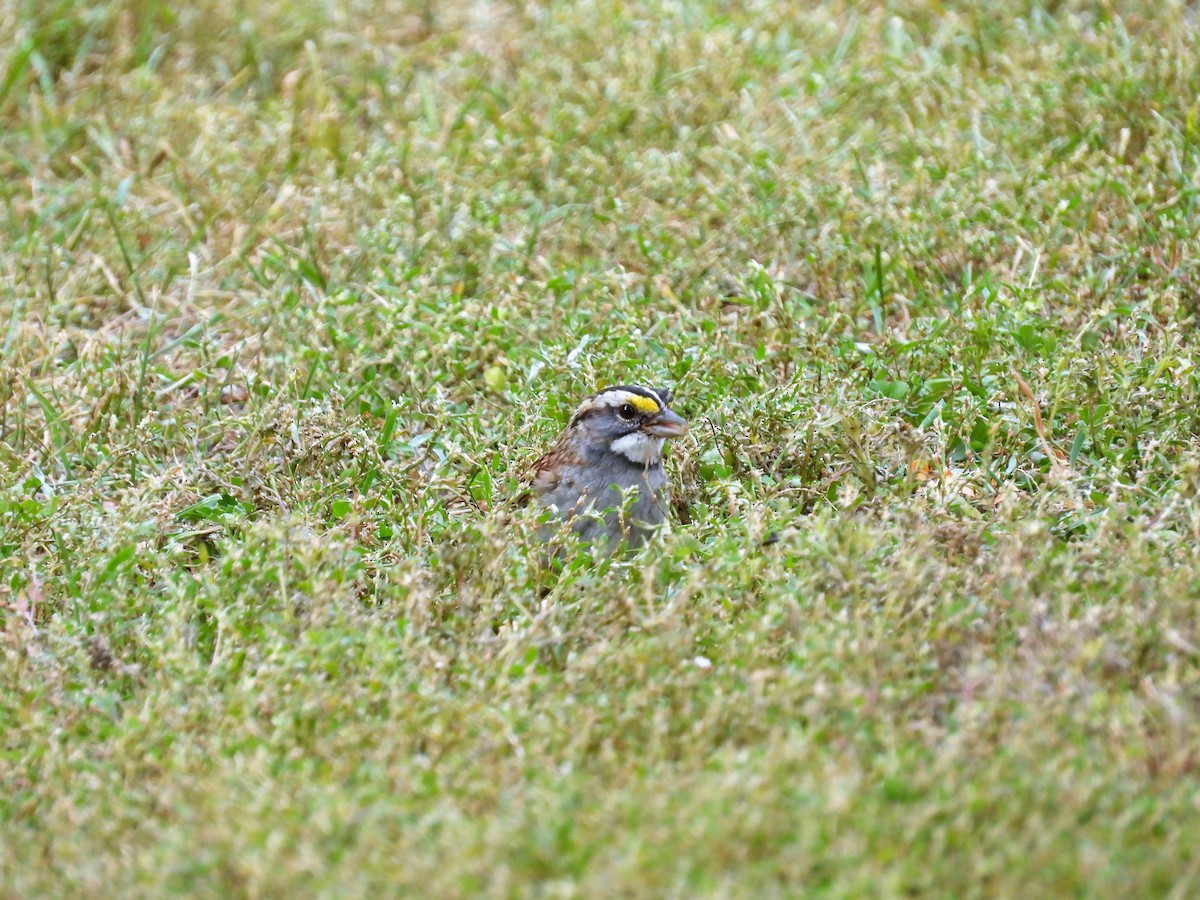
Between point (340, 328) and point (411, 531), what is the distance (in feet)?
5.42

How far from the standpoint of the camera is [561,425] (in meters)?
5.92

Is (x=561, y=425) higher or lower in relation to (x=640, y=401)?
lower

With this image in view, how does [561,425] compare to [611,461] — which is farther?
[561,425]

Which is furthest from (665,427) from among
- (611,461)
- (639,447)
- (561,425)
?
(561,425)

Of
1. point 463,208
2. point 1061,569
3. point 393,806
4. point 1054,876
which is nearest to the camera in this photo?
point 1054,876

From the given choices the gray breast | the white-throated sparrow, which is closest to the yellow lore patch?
the white-throated sparrow

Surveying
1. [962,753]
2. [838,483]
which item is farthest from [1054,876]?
[838,483]

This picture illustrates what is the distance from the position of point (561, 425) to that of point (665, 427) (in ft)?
1.83

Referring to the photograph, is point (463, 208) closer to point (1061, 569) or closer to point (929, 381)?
point (929, 381)

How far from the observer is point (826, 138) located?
7836mm

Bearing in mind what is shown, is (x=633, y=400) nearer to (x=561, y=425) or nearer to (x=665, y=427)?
(x=665, y=427)

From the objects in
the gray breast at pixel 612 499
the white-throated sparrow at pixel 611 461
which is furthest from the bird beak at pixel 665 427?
the gray breast at pixel 612 499

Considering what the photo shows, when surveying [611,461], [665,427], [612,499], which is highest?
[665,427]

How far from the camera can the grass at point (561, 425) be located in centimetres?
336
